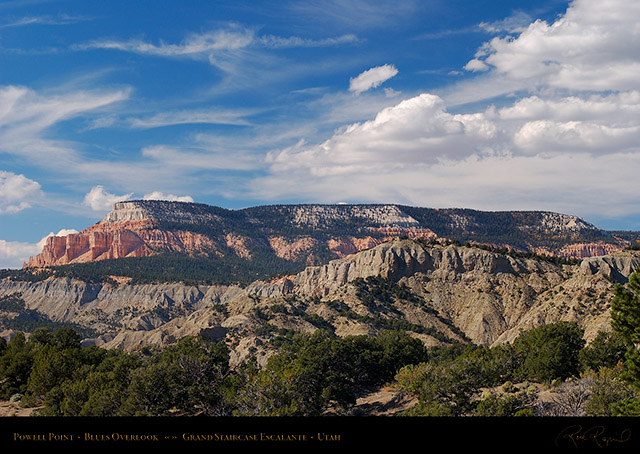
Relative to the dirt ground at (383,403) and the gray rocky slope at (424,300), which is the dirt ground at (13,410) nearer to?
the dirt ground at (383,403)

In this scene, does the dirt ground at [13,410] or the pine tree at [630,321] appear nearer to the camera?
A: the pine tree at [630,321]

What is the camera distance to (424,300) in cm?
11856

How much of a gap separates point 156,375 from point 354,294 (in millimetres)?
78166

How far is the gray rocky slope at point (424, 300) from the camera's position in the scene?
95.8m
